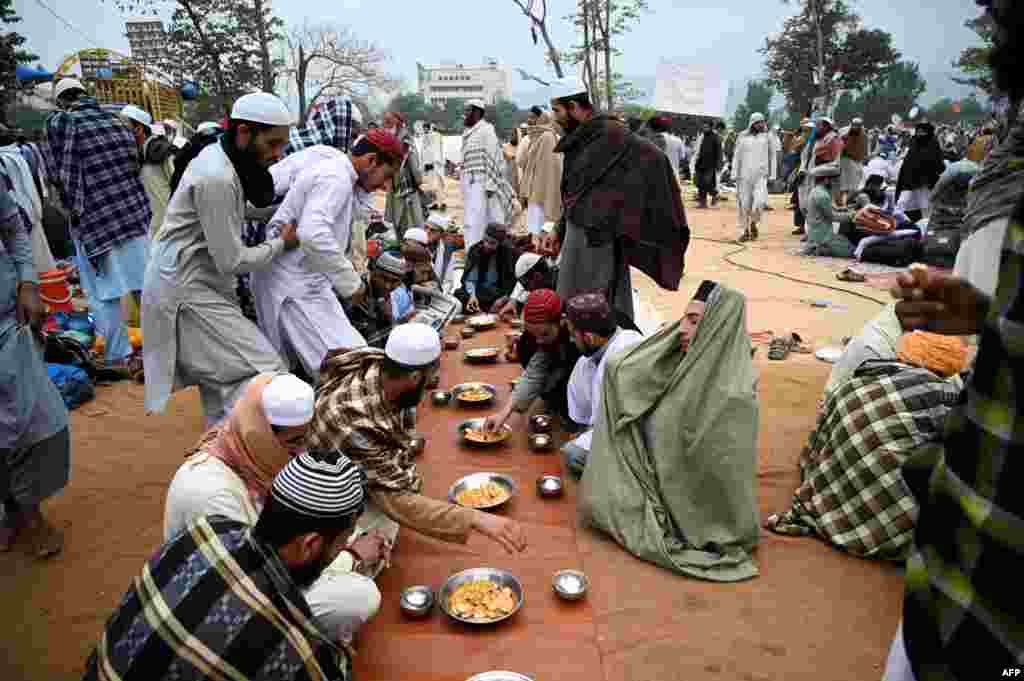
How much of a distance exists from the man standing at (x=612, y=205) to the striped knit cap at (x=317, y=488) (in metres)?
3.20

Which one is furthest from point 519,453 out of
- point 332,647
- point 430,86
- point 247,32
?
point 430,86

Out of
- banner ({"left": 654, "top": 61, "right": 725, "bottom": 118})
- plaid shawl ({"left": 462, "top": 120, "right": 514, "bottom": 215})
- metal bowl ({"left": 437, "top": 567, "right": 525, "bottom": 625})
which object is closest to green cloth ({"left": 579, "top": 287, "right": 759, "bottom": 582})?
metal bowl ({"left": 437, "top": 567, "right": 525, "bottom": 625})

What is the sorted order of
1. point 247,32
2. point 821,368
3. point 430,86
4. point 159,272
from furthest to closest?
1. point 430,86
2. point 247,32
3. point 821,368
4. point 159,272

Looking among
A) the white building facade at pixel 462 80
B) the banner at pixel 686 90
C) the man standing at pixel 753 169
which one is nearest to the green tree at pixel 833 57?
the banner at pixel 686 90

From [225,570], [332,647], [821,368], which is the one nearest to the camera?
[225,570]

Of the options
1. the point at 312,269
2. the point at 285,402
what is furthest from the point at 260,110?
the point at 285,402

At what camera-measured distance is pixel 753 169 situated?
36.8 feet

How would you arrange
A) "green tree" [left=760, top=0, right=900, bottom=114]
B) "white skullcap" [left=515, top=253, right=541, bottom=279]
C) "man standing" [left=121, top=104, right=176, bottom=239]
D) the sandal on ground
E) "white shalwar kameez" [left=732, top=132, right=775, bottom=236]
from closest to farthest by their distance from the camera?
"white skullcap" [left=515, top=253, right=541, bottom=279]
"man standing" [left=121, top=104, right=176, bottom=239]
the sandal on ground
"white shalwar kameez" [left=732, top=132, right=775, bottom=236]
"green tree" [left=760, top=0, right=900, bottom=114]

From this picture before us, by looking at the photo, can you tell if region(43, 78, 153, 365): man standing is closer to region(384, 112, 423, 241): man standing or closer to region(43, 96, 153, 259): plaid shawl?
region(43, 96, 153, 259): plaid shawl

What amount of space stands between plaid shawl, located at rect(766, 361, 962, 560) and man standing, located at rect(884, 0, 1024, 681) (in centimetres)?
215

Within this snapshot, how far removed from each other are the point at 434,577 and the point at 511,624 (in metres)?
0.47

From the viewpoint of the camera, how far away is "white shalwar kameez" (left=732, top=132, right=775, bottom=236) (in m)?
11.1

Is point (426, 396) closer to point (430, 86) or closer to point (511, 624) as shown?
point (511, 624)

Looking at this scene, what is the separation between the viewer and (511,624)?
2580mm
